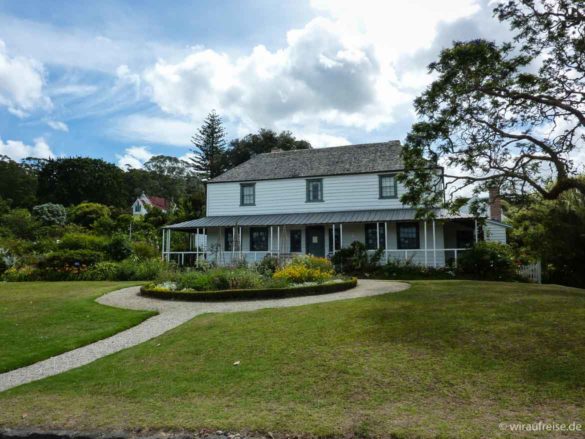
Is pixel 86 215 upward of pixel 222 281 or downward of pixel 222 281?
upward

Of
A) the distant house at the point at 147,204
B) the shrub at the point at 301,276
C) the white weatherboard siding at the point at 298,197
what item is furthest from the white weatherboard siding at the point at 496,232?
the distant house at the point at 147,204

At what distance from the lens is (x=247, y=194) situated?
28.1 m

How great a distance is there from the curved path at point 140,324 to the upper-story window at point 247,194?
12.0 m

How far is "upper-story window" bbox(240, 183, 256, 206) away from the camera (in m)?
28.0

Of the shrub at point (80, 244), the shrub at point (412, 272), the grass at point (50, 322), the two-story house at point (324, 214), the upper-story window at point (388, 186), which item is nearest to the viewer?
the grass at point (50, 322)

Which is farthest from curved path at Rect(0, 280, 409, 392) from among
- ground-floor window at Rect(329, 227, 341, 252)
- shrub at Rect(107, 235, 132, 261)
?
ground-floor window at Rect(329, 227, 341, 252)

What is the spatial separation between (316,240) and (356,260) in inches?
187

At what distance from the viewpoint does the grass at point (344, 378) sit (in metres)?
4.94

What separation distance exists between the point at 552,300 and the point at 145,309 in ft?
34.0

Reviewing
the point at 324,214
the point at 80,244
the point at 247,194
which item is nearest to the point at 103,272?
the point at 80,244

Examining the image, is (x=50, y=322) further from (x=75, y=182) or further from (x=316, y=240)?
(x=75, y=182)

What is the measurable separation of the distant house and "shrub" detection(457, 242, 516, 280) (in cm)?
4739

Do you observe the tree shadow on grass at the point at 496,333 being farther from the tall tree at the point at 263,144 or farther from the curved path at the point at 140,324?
the tall tree at the point at 263,144

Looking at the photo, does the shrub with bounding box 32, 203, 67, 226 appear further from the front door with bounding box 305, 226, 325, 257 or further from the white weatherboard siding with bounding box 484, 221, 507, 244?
the white weatherboard siding with bounding box 484, 221, 507, 244
